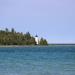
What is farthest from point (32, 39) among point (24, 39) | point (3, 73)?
point (3, 73)

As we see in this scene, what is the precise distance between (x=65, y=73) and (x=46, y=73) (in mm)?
1756

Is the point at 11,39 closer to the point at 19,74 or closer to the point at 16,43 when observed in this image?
the point at 16,43

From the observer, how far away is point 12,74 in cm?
3884

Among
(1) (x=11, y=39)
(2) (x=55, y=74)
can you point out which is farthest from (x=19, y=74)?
(1) (x=11, y=39)

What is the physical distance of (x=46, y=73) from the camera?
39.9 meters

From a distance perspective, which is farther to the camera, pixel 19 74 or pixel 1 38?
pixel 1 38

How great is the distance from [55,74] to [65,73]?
1.26 m

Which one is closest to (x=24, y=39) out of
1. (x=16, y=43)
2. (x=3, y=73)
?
(x=16, y=43)

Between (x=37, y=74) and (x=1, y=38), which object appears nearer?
(x=37, y=74)

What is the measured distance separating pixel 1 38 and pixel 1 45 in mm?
5971

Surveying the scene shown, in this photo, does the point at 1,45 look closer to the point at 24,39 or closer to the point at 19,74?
the point at 24,39

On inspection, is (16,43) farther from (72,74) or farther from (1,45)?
(72,74)

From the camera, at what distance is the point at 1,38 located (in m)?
193

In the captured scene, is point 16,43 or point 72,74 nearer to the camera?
point 72,74
